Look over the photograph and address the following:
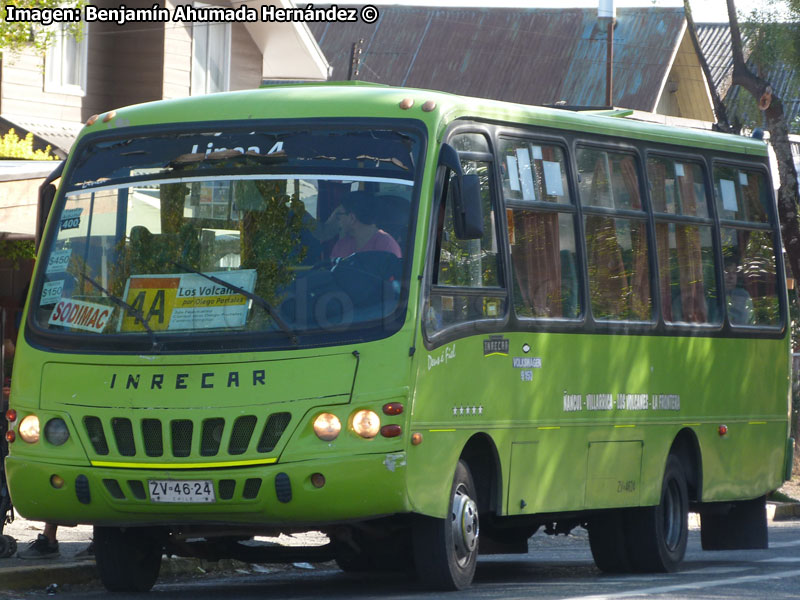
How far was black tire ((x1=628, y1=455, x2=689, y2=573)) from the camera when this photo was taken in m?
12.0

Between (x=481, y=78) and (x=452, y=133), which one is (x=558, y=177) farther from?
(x=481, y=78)

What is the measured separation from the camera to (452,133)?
9.84 m

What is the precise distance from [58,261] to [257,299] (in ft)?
4.50

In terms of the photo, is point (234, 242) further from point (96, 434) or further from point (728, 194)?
point (728, 194)

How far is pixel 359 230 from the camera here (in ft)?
30.8

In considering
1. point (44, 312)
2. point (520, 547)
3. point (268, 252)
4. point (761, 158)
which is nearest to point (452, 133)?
point (268, 252)

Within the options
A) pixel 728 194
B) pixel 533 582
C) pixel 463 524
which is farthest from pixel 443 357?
pixel 728 194

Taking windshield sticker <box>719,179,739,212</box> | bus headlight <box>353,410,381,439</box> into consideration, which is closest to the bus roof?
→ bus headlight <box>353,410,381,439</box>

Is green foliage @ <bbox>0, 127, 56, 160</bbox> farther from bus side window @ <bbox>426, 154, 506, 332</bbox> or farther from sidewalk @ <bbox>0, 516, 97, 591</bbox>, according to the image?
bus side window @ <bbox>426, 154, 506, 332</bbox>

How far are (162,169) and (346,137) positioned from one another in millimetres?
1109

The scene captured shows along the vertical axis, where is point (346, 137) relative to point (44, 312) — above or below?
above

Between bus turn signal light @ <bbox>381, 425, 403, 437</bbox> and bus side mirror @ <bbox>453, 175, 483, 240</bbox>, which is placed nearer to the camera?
bus turn signal light @ <bbox>381, 425, 403, 437</bbox>

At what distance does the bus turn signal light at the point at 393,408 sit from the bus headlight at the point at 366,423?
0.06 metres

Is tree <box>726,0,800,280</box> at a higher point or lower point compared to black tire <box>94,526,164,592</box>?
higher
